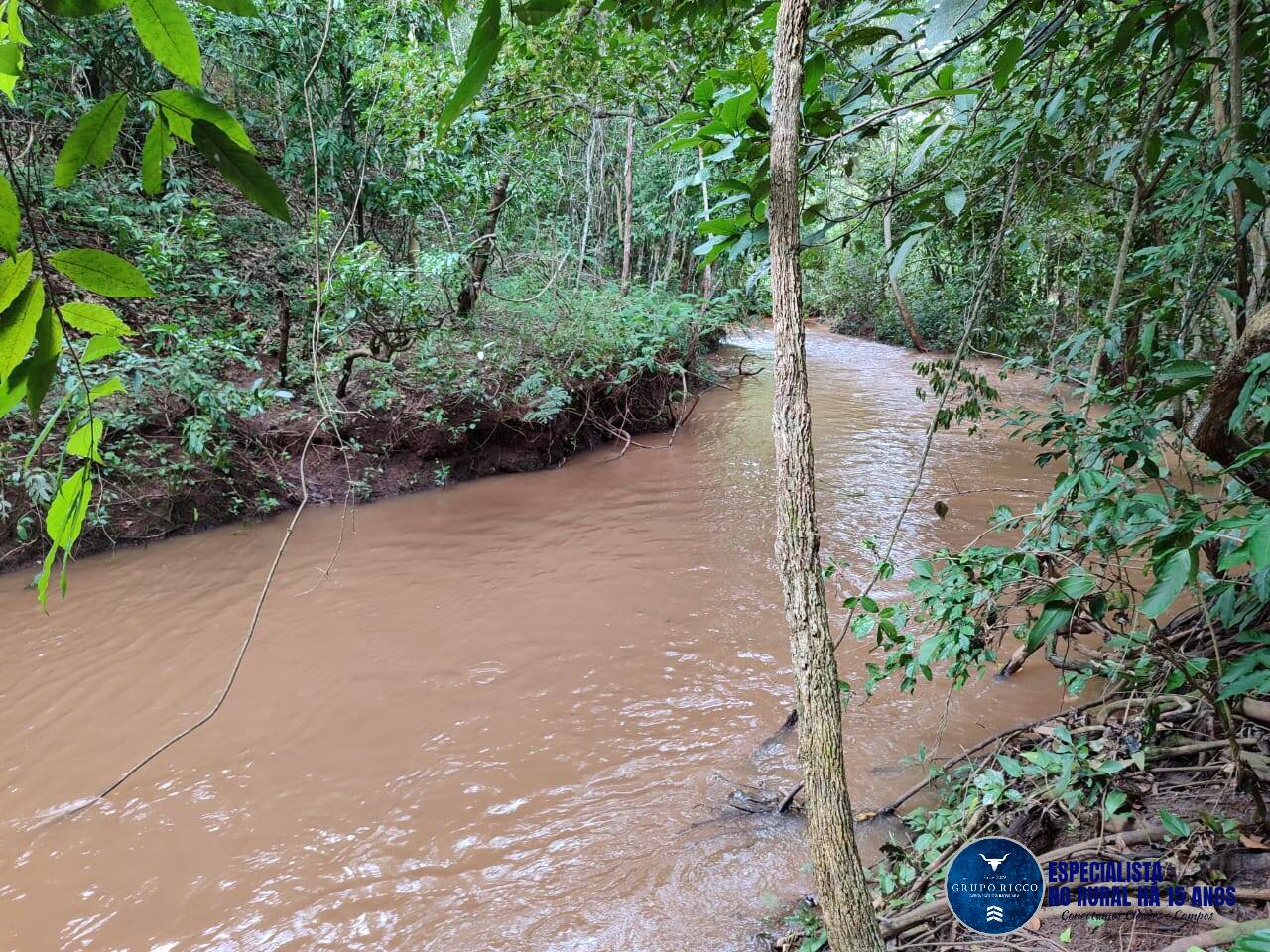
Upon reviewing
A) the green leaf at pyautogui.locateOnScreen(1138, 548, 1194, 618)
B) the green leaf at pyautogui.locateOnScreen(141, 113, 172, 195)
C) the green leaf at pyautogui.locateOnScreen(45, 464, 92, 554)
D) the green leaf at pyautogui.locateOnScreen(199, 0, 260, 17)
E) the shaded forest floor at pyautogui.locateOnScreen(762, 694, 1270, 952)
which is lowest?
the shaded forest floor at pyautogui.locateOnScreen(762, 694, 1270, 952)

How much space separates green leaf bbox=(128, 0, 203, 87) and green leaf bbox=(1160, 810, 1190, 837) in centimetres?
223

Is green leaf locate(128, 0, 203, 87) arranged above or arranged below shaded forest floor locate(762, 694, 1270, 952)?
above

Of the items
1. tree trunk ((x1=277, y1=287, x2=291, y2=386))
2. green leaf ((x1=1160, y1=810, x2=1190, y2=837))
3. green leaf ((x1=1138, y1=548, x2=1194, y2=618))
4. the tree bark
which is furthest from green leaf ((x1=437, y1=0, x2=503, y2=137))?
tree trunk ((x1=277, y1=287, x2=291, y2=386))

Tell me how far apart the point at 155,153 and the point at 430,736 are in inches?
135

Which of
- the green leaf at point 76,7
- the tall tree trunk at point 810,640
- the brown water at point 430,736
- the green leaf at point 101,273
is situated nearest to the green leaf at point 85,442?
the green leaf at point 101,273

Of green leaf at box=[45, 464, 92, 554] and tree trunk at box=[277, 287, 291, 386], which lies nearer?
green leaf at box=[45, 464, 92, 554]

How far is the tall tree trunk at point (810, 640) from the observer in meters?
1.32

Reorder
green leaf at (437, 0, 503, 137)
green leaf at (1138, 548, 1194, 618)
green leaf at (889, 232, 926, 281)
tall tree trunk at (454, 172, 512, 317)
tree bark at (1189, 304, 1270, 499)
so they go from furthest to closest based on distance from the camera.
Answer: tall tree trunk at (454, 172, 512, 317), green leaf at (889, 232, 926, 281), tree bark at (1189, 304, 1270, 499), green leaf at (1138, 548, 1194, 618), green leaf at (437, 0, 503, 137)

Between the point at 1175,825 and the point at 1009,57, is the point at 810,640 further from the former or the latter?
the point at 1009,57

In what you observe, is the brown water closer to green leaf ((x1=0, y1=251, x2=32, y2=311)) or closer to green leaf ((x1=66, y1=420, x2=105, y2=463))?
green leaf ((x1=66, y1=420, x2=105, y2=463))

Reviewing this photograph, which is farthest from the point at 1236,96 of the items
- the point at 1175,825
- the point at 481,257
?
A: the point at 481,257

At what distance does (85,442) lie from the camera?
2.22ft

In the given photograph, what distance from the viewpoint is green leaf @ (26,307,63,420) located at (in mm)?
591

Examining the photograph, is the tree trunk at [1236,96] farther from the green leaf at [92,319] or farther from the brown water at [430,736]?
the green leaf at [92,319]
